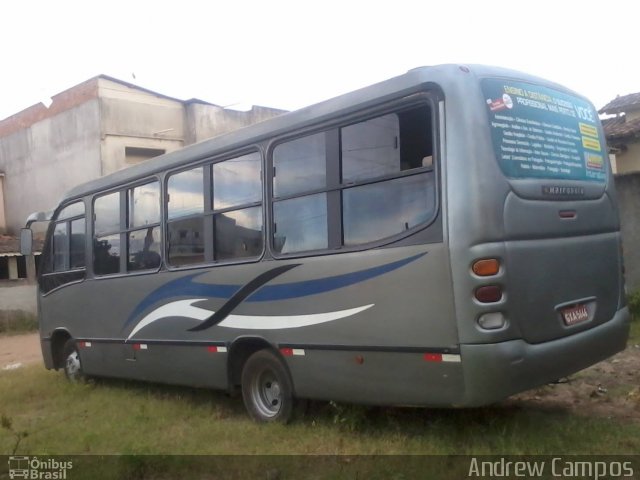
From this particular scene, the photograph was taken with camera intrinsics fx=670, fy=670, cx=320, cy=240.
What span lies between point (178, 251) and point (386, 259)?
2.92 meters

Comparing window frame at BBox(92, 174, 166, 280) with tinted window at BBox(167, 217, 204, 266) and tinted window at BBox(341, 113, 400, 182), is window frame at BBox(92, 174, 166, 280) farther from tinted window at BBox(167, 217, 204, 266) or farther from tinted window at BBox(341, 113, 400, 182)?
tinted window at BBox(341, 113, 400, 182)

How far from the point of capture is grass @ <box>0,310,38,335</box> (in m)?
19.8

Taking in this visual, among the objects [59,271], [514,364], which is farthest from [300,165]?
[59,271]

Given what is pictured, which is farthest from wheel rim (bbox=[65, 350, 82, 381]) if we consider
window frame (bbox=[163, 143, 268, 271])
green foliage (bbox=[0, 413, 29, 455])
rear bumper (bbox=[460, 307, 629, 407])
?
rear bumper (bbox=[460, 307, 629, 407])

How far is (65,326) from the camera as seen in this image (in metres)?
8.94

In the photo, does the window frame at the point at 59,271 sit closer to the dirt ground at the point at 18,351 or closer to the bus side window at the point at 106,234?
the bus side window at the point at 106,234

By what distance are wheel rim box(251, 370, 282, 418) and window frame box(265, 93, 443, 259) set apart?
3.89 ft

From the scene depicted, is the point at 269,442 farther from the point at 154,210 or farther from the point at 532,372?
the point at 154,210

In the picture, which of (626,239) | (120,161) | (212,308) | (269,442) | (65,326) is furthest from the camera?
(120,161)

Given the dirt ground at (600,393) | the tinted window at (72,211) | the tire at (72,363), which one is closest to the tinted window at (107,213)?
the tinted window at (72,211)

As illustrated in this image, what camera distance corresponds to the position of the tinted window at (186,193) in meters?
6.75

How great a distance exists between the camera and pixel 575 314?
4957 millimetres

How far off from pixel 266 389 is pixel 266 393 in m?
0.04

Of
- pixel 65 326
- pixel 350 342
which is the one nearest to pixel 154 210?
pixel 65 326
